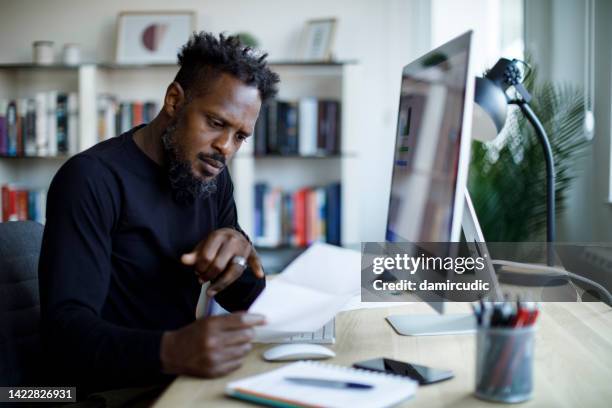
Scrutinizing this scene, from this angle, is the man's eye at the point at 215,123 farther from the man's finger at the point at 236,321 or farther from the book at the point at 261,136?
the book at the point at 261,136

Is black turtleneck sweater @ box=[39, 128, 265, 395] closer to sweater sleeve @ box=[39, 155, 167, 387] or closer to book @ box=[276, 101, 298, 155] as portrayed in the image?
sweater sleeve @ box=[39, 155, 167, 387]

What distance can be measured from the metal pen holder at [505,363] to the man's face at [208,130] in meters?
0.70

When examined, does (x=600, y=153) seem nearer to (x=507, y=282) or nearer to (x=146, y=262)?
(x=507, y=282)

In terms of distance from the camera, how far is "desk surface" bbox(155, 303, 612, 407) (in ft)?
2.95

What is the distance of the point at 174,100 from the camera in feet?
4.67

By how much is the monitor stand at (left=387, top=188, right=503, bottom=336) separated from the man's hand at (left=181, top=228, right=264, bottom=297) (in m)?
0.30

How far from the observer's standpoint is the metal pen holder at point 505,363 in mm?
838

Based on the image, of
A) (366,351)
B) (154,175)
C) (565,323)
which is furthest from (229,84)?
(565,323)

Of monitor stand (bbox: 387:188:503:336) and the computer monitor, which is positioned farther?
monitor stand (bbox: 387:188:503:336)

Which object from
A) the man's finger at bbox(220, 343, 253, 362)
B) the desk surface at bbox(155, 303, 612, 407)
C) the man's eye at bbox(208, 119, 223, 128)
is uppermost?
the man's eye at bbox(208, 119, 223, 128)

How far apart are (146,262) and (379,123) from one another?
2.35 metres

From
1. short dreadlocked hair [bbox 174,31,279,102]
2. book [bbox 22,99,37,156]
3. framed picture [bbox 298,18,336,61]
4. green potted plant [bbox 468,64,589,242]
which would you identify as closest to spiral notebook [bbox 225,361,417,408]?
→ short dreadlocked hair [bbox 174,31,279,102]

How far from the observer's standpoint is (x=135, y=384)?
1.29 metres

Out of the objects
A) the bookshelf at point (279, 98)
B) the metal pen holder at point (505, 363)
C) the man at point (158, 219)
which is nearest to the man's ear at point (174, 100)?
the man at point (158, 219)
